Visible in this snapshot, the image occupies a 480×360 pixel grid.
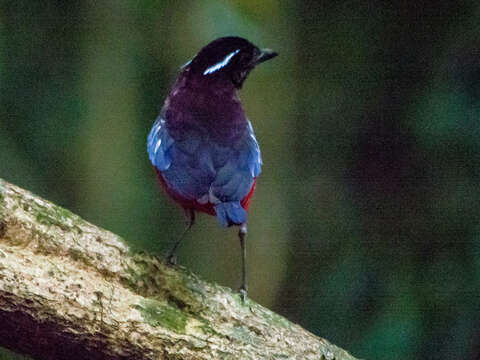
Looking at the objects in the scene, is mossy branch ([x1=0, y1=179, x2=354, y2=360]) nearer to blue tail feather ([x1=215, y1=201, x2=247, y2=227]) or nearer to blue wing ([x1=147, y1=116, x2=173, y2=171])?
blue tail feather ([x1=215, y1=201, x2=247, y2=227])

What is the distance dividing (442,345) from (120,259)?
3.25m

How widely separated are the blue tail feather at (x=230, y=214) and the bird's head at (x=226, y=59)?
1078mm

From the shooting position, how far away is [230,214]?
3.56 meters

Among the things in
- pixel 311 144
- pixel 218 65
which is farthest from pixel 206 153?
pixel 311 144

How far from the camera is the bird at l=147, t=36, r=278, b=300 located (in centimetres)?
371

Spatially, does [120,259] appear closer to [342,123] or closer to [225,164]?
[225,164]

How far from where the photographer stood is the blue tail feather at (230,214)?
3.53 m

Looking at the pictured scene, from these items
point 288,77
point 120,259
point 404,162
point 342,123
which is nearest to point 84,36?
point 288,77

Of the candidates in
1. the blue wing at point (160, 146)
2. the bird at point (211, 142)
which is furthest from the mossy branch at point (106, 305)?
the blue wing at point (160, 146)

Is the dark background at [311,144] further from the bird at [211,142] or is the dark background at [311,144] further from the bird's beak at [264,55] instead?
the bird at [211,142]

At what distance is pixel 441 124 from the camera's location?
20.4ft

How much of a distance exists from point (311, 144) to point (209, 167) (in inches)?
135

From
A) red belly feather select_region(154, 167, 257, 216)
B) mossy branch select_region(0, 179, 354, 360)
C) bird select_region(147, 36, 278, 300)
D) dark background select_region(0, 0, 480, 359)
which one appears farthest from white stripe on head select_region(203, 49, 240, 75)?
dark background select_region(0, 0, 480, 359)

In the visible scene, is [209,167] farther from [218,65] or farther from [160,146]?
[218,65]
